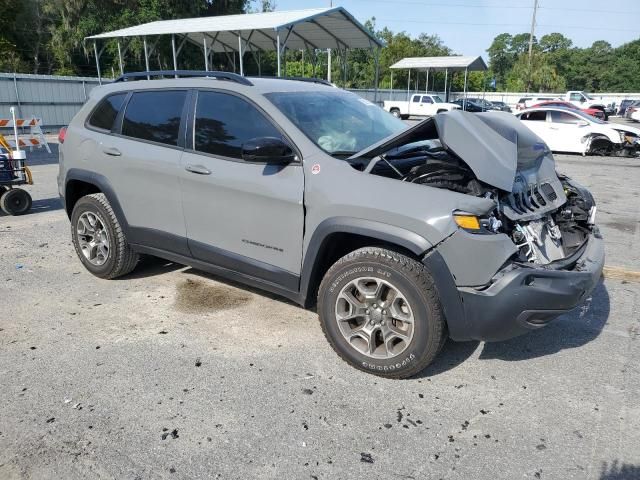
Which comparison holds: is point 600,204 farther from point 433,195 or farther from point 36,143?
point 36,143

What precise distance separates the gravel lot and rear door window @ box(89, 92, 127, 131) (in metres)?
1.52

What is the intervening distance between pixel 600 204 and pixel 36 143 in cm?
1174

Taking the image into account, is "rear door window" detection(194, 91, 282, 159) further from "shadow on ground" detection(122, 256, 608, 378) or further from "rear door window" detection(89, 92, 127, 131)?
"shadow on ground" detection(122, 256, 608, 378)

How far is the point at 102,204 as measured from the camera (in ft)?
15.3

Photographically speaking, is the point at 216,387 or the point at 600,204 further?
the point at 600,204

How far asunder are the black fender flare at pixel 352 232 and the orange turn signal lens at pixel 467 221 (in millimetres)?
201

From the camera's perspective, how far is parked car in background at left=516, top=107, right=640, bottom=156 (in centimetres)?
1568

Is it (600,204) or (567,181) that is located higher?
(567,181)

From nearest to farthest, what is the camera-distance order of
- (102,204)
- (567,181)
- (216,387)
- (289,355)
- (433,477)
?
(433,477)
(216,387)
(289,355)
(567,181)
(102,204)

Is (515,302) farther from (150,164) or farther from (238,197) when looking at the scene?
(150,164)

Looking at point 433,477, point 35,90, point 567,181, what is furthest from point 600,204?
point 35,90

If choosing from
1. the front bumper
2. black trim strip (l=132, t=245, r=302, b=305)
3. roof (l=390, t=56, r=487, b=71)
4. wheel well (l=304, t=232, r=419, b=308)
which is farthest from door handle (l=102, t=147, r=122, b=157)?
roof (l=390, t=56, r=487, b=71)

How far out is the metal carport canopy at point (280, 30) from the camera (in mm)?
20000

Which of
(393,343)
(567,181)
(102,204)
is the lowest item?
(393,343)
